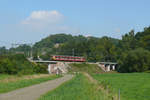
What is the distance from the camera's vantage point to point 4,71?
5994 cm

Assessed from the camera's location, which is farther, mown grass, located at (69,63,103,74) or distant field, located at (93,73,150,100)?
mown grass, located at (69,63,103,74)

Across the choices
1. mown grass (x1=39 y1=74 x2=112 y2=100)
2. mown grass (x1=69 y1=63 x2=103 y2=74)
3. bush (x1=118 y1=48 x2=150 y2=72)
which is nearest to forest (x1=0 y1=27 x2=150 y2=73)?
bush (x1=118 y1=48 x2=150 y2=72)

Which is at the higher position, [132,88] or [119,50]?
[119,50]

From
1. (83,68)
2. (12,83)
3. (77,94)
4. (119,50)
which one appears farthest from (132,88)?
(119,50)

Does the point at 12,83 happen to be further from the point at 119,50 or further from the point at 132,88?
the point at 119,50

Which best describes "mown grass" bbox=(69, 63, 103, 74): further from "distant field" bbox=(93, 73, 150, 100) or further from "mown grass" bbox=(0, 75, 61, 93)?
"mown grass" bbox=(0, 75, 61, 93)

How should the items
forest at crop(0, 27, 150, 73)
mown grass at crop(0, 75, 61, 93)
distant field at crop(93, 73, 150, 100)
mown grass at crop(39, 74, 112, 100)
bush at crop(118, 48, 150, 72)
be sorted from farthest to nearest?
forest at crop(0, 27, 150, 73) → bush at crop(118, 48, 150, 72) → mown grass at crop(0, 75, 61, 93) → distant field at crop(93, 73, 150, 100) → mown grass at crop(39, 74, 112, 100)

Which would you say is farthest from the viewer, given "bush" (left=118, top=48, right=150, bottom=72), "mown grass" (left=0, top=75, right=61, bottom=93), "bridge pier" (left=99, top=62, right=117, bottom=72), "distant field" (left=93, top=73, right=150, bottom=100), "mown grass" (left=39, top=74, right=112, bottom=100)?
"bridge pier" (left=99, top=62, right=117, bottom=72)

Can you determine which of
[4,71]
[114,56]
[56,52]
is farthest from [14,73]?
[56,52]

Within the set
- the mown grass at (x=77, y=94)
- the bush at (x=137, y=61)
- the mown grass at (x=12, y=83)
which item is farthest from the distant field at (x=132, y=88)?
the bush at (x=137, y=61)

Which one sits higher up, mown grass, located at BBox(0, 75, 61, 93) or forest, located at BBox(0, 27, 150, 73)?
forest, located at BBox(0, 27, 150, 73)

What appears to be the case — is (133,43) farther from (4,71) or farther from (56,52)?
(4,71)

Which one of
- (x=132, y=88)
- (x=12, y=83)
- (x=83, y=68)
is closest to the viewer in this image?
(x=132, y=88)

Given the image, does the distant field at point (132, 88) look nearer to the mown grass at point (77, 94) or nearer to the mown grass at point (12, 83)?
the mown grass at point (77, 94)
